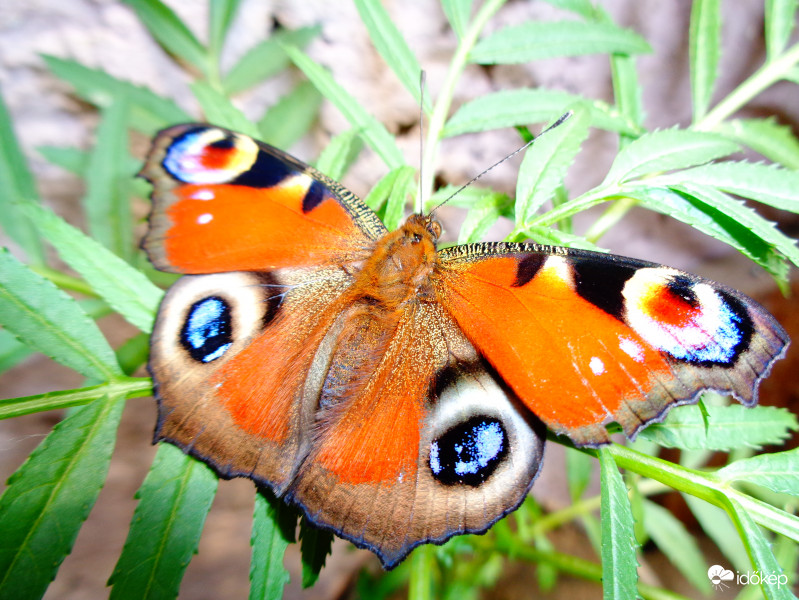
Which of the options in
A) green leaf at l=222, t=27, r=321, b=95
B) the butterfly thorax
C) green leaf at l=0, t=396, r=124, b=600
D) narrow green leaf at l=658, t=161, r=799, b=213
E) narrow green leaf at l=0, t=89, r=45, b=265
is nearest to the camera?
green leaf at l=0, t=396, r=124, b=600

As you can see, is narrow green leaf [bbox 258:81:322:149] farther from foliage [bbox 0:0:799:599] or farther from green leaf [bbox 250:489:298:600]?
green leaf [bbox 250:489:298:600]

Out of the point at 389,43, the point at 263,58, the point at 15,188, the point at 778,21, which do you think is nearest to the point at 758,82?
the point at 778,21

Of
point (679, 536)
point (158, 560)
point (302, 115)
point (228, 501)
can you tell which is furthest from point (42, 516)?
point (679, 536)

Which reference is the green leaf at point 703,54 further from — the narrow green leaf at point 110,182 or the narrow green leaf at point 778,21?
the narrow green leaf at point 110,182

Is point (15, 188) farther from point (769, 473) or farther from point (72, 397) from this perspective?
point (769, 473)

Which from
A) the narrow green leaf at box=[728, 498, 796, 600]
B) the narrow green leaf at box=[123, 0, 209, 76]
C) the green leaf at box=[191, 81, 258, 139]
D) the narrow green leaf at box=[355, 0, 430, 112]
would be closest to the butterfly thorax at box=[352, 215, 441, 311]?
the narrow green leaf at box=[355, 0, 430, 112]

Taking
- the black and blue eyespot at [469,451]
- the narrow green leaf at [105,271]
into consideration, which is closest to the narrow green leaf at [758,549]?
the black and blue eyespot at [469,451]
